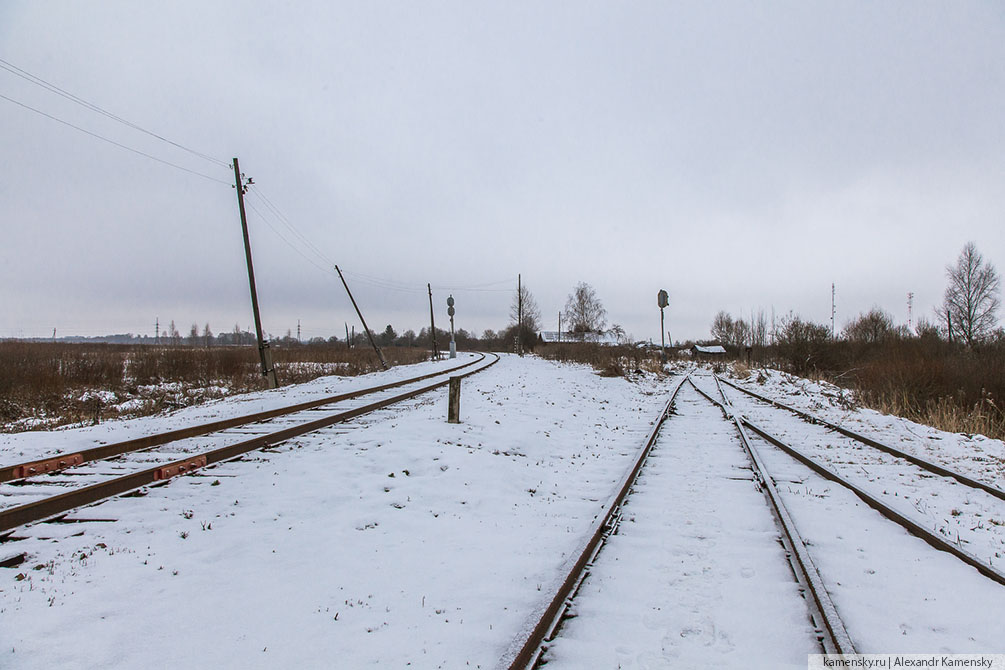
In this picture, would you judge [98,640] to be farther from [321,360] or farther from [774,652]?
[321,360]

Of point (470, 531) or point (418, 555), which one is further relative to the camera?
point (470, 531)

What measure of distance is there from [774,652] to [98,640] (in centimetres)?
352

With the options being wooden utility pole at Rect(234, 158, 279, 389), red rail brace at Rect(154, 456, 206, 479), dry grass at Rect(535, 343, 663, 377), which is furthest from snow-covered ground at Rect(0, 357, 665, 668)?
dry grass at Rect(535, 343, 663, 377)

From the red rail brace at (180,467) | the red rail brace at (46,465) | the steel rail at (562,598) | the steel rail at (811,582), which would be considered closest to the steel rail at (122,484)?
the red rail brace at (180,467)

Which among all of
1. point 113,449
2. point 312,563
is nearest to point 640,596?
point 312,563

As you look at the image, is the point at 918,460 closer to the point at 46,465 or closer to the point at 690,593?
the point at 690,593

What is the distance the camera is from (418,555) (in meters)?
3.94

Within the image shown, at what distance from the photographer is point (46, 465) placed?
18.1 ft

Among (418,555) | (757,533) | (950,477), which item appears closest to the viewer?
(418,555)

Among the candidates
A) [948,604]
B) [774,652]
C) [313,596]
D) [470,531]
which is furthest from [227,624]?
[948,604]

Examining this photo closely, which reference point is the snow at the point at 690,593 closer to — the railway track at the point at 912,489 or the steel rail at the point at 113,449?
the railway track at the point at 912,489

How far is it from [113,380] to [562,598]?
20027mm

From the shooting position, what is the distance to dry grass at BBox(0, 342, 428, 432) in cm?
1288

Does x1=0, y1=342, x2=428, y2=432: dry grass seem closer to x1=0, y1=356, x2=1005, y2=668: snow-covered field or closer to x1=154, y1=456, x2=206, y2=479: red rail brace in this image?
Result: x1=154, y1=456, x2=206, y2=479: red rail brace
